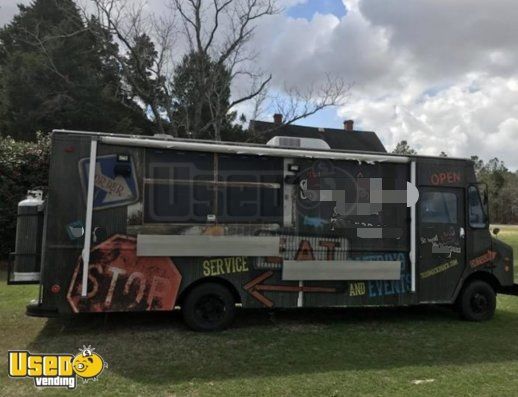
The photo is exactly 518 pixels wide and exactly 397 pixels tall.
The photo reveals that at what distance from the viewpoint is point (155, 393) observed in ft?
15.7

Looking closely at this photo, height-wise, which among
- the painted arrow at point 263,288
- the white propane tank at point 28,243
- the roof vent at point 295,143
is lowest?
the painted arrow at point 263,288

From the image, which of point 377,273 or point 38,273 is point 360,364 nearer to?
point 377,273

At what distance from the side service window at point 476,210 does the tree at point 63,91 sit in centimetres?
2074

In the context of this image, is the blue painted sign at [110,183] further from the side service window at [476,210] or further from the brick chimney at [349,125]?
the brick chimney at [349,125]

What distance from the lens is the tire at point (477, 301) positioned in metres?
8.10

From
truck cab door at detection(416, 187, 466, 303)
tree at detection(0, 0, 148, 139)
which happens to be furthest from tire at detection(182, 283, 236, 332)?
tree at detection(0, 0, 148, 139)

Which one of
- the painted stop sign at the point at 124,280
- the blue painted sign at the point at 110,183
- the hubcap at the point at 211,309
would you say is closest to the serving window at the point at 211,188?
the blue painted sign at the point at 110,183

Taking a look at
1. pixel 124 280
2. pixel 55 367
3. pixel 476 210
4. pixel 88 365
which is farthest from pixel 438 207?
pixel 55 367

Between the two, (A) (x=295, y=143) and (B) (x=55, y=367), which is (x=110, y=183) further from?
(A) (x=295, y=143)

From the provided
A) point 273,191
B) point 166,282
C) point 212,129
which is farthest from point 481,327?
point 212,129

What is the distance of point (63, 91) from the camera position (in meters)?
27.5

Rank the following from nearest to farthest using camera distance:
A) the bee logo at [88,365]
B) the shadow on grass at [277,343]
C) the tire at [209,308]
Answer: the bee logo at [88,365] → the shadow on grass at [277,343] → the tire at [209,308]

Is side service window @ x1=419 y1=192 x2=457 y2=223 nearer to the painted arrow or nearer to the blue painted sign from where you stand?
the painted arrow

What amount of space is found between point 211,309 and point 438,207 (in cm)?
394
